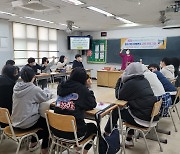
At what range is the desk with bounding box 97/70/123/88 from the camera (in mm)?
7407

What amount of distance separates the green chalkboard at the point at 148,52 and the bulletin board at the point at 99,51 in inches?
8.9

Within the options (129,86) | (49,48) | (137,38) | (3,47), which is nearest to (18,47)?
(3,47)

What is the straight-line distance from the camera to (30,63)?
16.2 ft

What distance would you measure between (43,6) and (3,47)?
3385 millimetres

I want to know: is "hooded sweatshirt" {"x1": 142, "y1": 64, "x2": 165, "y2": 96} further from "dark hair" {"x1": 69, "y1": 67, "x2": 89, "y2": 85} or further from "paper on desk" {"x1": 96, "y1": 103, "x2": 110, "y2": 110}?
"dark hair" {"x1": 69, "y1": 67, "x2": 89, "y2": 85}

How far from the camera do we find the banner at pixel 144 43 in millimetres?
7686

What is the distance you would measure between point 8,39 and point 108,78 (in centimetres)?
413

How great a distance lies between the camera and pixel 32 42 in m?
7.55

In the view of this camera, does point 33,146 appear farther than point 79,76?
Yes

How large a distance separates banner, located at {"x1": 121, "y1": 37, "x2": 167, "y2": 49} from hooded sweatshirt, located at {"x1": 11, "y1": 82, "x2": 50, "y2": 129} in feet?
22.3

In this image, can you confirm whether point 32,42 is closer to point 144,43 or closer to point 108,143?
point 144,43

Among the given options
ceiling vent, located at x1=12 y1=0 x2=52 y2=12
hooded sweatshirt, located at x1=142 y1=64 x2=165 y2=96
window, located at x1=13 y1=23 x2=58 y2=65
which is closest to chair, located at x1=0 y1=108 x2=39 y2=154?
hooded sweatshirt, located at x1=142 y1=64 x2=165 y2=96

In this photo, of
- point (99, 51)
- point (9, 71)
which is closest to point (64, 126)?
point (9, 71)

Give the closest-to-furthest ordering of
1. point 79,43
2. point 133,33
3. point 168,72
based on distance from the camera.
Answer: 1. point 168,72
2. point 133,33
3. point 79,43
